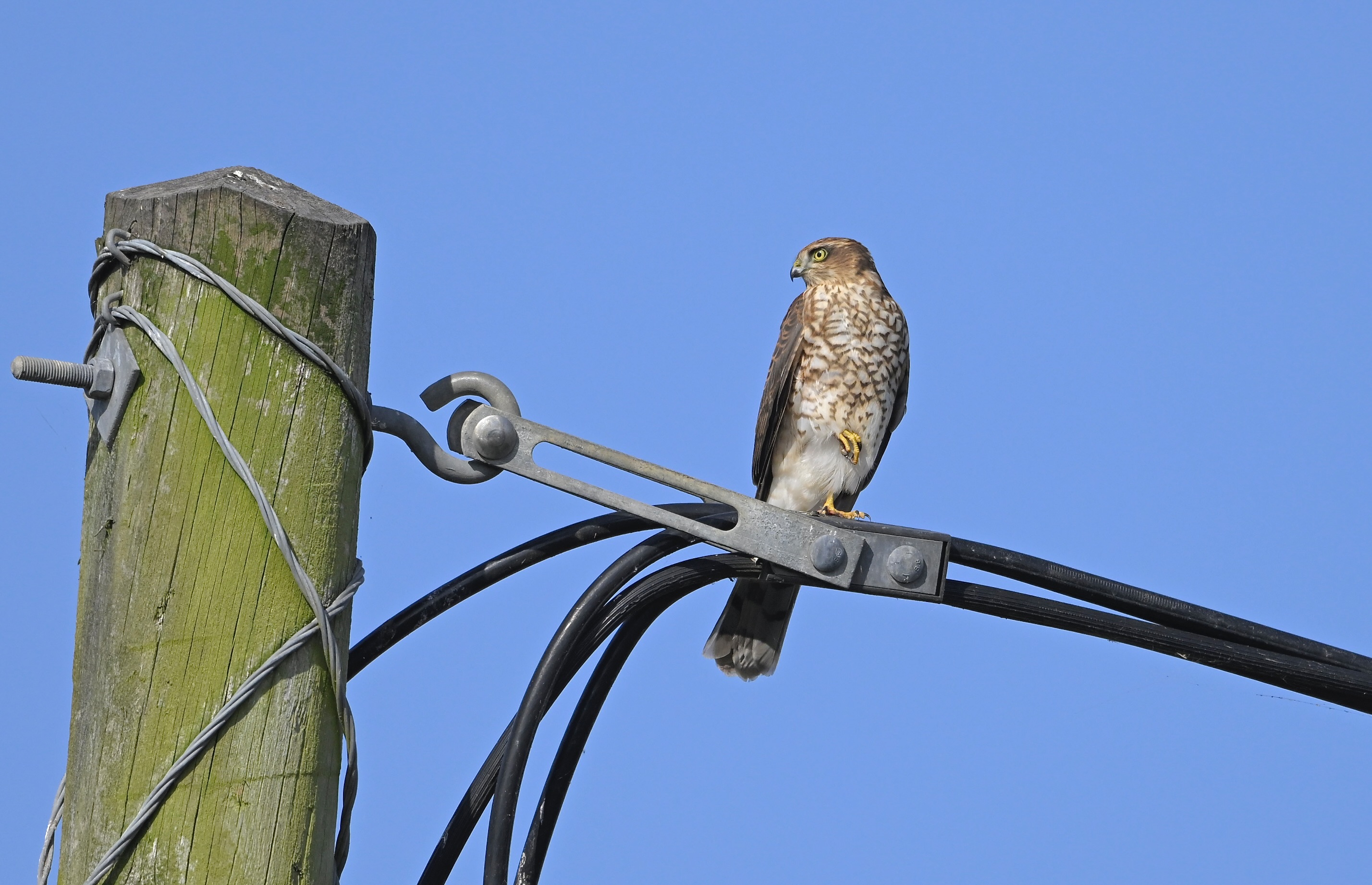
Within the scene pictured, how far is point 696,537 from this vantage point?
7.80 feet

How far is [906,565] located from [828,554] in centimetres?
15

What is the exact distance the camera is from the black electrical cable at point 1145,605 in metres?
2.36

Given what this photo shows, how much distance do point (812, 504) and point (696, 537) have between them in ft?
8.87

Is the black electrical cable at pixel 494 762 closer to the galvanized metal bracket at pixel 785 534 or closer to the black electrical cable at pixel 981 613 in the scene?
the black electrical cable at pixel 981 613

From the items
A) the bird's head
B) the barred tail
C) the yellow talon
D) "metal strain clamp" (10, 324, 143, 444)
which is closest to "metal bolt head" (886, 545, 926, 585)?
"metal strain clamp" (10, 324, 143, 444)

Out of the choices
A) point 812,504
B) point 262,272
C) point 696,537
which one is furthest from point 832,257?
point 262,272

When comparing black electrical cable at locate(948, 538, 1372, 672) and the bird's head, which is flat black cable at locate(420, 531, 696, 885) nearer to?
black electrical cable at locate(948, 538, 1372, 672)

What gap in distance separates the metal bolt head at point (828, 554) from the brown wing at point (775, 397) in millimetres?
2599

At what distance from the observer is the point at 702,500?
2.41 m

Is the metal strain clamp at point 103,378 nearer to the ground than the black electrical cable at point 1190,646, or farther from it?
nearer to the ground

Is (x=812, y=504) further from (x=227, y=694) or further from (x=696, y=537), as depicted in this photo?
(x=227, y=694)

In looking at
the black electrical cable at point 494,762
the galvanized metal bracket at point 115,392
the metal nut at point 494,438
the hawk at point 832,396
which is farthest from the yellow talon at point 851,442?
the galvanized metal bracket at point 115,392

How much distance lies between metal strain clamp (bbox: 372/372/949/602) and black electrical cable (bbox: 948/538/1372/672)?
0.10 m

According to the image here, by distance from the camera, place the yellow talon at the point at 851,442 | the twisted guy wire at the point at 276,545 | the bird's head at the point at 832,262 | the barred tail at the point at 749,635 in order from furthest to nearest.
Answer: the bird's head at the point at 832,262 < the yellow talon at the point at 851,442 < the barred tail at the point at 749,635 < the twisted guy wire at the point at 276,545
